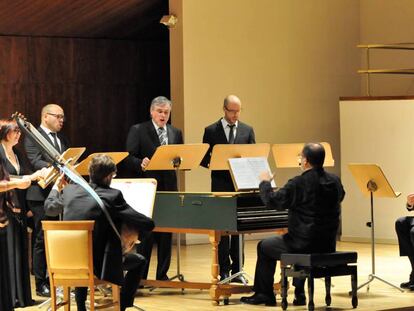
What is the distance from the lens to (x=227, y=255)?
8680mm

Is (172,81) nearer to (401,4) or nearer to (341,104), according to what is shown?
(341,104)

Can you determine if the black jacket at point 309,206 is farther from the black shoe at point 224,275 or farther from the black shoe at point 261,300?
the black shoe at point 224,275

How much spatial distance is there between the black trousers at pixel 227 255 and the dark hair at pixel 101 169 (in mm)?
2200

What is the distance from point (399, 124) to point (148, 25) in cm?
316

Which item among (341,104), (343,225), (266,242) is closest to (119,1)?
(341,104)

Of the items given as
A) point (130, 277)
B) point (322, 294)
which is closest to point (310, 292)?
point (322, 294)

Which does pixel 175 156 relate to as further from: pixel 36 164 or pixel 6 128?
pixel 6 128

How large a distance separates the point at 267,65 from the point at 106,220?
617cm

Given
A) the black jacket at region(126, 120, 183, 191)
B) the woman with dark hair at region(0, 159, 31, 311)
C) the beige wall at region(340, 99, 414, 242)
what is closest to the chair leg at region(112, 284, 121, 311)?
the woman with dark hair at region(0, 159, 31, 311)

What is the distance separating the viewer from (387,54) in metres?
12.8

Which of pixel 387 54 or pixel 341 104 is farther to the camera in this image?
pixel 387 54

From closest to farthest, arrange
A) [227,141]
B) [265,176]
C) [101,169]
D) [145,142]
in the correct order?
[101,169] < [265,176] < [145,142] < [227,141]

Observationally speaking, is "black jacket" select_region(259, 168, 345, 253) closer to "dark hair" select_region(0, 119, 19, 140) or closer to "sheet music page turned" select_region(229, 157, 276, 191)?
"sheet music page turned" select_region(229, 157, 276, 191)

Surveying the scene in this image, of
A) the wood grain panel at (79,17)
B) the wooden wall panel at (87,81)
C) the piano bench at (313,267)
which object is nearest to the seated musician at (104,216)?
the piano bench at (313,267)
